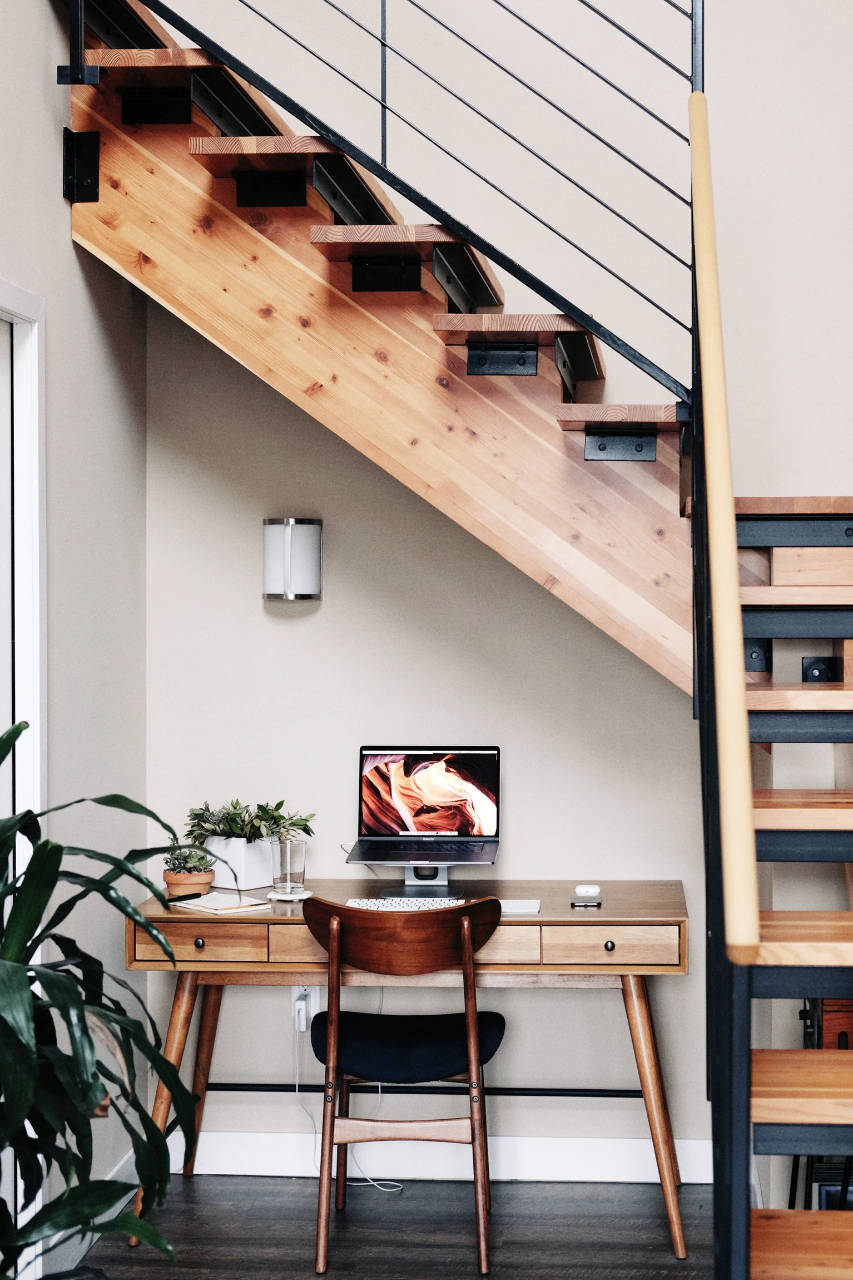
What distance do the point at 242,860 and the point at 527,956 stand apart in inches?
34.5

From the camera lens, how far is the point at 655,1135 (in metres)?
3.45

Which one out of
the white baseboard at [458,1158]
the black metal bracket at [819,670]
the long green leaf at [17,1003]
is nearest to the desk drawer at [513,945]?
the white baseboard at [458,1158]

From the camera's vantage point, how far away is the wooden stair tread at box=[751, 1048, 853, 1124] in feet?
6.23

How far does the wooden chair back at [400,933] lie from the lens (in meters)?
3.24

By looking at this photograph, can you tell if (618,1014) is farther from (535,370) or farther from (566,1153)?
(535,370)

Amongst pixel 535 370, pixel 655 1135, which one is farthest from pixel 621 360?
pixel 655 1135

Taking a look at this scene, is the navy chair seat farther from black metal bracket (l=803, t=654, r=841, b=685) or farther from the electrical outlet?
black metal bracket (l=803, t=654, r=841, b=685)

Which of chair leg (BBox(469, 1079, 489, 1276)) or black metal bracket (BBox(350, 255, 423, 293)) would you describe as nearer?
black metal bracket (BBox(350, 255, 423, 293))

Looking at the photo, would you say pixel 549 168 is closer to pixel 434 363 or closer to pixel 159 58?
pixel 434 363

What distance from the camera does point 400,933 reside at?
3246mm

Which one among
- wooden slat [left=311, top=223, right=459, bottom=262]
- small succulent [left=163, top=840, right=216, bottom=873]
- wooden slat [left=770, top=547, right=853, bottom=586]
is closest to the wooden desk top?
small succulent [left=163, top=840, right=216, bottom=873]

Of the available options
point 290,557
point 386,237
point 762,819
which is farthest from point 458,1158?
point 386,237

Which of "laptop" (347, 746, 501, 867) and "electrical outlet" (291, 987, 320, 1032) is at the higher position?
Answer: "laptop" (347, 746, 501, 867)

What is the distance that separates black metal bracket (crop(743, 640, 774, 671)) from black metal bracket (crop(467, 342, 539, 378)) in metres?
0.77
